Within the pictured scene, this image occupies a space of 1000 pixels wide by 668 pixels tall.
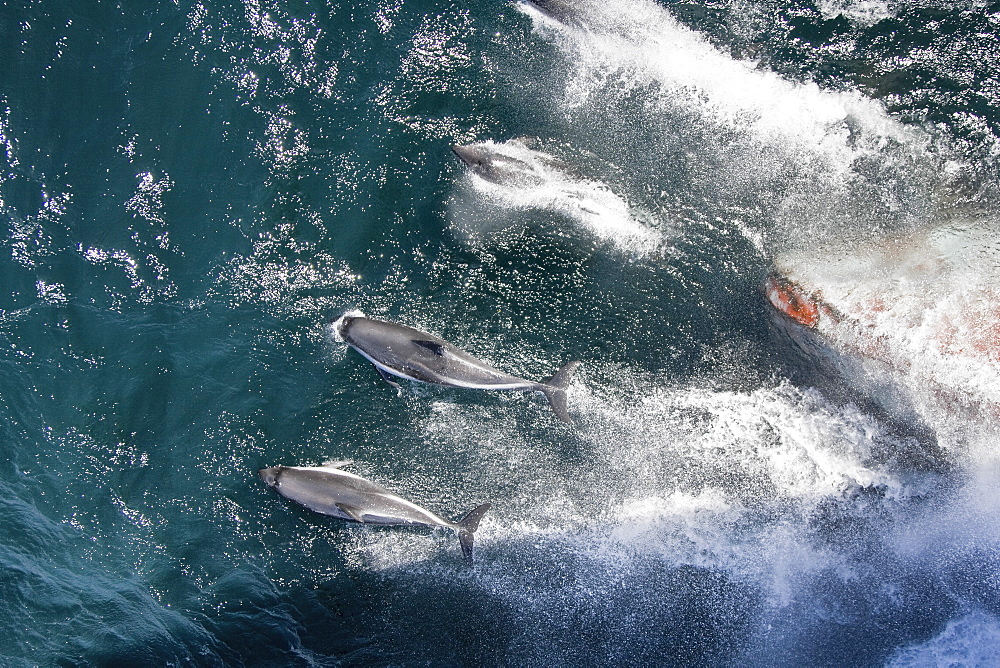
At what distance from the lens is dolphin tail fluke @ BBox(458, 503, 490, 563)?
1291 cm

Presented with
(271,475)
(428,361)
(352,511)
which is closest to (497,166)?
(428,361)

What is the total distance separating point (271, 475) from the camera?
13391 mm

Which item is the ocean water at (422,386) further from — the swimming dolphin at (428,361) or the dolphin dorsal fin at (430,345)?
the dolphin dorsal fin at (430,345)

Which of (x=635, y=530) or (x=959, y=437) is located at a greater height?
(x=959, y=437)

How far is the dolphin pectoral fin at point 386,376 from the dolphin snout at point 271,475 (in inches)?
115

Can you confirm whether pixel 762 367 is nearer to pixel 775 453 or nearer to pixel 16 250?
pixel 775 453

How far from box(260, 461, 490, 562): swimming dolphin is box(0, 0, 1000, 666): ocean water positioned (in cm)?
92

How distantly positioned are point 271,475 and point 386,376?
3.20 meters

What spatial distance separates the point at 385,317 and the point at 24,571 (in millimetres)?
9597

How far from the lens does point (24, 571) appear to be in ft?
45.0

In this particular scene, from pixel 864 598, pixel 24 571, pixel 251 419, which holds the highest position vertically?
pixel 864 598

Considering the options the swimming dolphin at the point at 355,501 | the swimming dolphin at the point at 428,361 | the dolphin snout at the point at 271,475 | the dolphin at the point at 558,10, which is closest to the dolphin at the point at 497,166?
the dolphin at the point at 558,10

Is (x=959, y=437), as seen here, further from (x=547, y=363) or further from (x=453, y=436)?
(x=453, y=436)

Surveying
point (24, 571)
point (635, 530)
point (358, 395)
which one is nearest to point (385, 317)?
point (358, 395)
